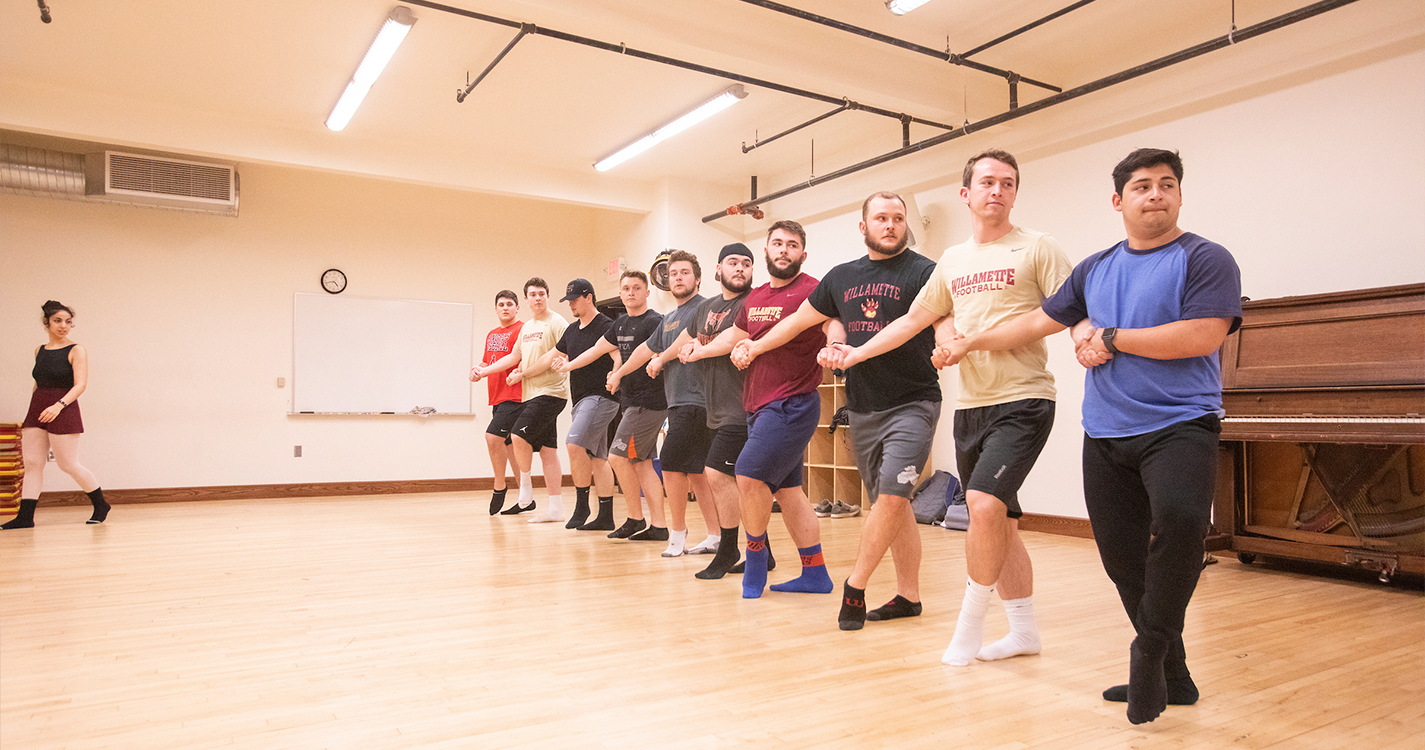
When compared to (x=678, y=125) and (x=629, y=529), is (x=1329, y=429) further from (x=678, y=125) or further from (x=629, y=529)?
(x=678, y=125)

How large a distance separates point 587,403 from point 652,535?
41.2 inches

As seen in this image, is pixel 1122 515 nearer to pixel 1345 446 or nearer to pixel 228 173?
pixel 1345 446

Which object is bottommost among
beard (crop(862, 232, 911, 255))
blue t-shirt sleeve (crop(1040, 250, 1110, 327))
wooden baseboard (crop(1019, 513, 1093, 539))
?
wooden baseboard (crop(1019, 513, 1093, 539))

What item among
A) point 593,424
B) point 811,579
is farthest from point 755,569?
point 593,424

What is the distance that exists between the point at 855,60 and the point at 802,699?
511 cm

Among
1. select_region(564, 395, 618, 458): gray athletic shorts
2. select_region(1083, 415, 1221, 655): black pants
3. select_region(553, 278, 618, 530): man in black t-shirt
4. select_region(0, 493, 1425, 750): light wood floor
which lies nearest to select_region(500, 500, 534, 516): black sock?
select_region(553, 278, 618, 530): man in black t-shirt

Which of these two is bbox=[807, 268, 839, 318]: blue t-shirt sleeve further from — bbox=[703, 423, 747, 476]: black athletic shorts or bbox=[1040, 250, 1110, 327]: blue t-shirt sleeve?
bbox=[1040, 250, 1110, 327]: blue t-shirt sleeve

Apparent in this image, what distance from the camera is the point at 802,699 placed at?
221cm

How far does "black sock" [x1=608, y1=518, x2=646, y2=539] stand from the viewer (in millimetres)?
5402

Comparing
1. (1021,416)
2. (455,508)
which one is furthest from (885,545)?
(455,508)

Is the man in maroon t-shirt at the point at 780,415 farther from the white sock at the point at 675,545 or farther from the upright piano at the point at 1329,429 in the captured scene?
the upright piano at the point at 1329,429

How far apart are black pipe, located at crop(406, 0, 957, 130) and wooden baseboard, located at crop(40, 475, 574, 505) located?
18.5ft

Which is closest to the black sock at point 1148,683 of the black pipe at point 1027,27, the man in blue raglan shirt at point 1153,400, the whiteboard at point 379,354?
the man in blue raglan shirt at point 1153,400

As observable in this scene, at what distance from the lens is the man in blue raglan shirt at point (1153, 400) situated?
1918 mm
